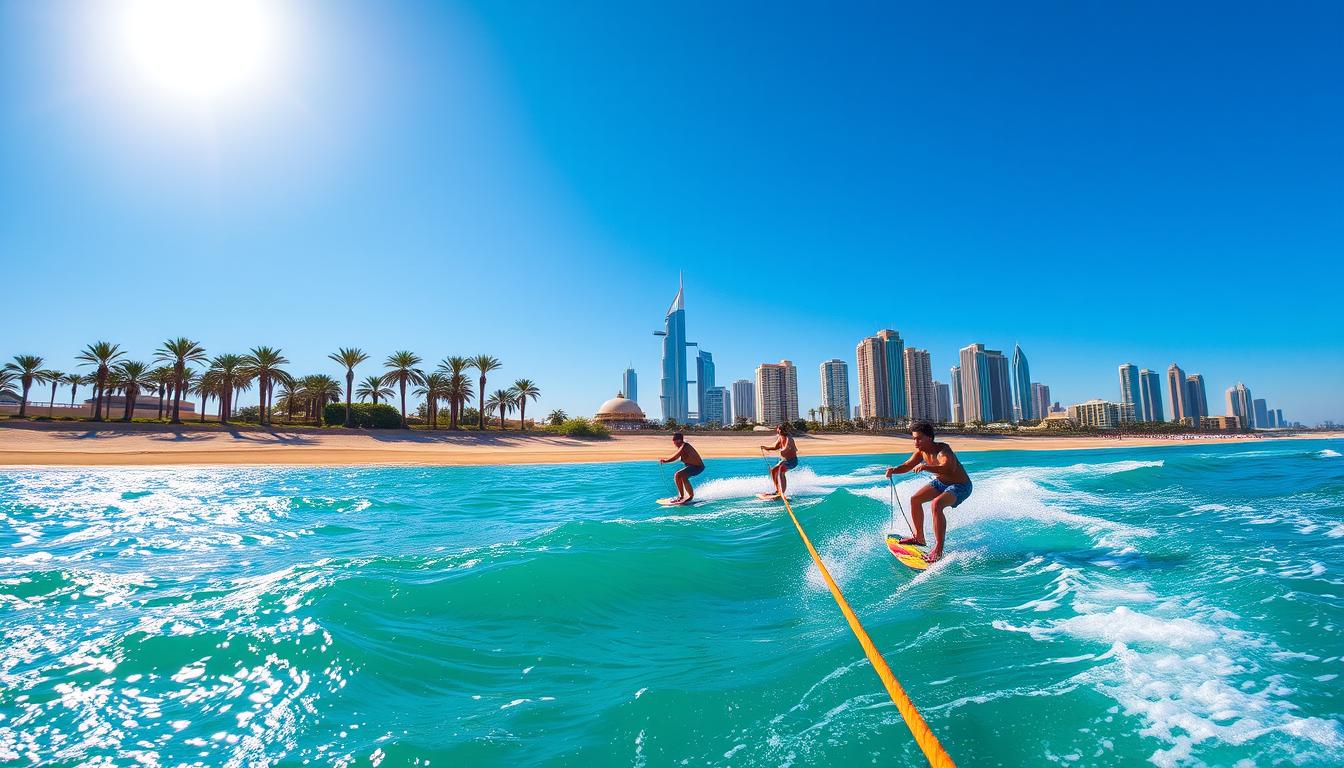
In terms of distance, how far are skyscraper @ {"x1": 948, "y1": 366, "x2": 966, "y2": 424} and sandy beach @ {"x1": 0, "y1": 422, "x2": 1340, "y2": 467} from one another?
13444 centimetres

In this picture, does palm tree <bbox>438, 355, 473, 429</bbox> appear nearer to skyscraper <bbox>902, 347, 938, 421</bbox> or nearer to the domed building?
the domed building

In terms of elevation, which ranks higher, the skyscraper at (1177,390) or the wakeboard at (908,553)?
the skyscraper at (1177,390)

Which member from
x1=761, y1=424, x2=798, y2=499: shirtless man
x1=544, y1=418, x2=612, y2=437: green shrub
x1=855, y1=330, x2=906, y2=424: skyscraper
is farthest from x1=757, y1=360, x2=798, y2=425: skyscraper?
x1=761, y1=424, x2=798, y2=499: shirtless man

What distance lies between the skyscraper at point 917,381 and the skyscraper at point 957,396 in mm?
45089

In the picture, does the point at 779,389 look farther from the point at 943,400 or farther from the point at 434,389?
the point at 434,389

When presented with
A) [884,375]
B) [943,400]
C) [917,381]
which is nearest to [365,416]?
[884,375]

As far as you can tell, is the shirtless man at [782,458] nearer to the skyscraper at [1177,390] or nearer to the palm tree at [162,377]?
the palm tree at [162,377]

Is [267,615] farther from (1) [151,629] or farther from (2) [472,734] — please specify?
(2) [472,734]

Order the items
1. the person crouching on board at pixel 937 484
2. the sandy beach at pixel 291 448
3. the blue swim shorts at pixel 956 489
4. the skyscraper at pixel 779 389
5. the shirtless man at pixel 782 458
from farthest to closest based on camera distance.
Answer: the skyscraper at pixel 779 389 < the sandy beach at pixel 291 448 < the shirtless man at pixel 782 458 < the blue swim shorts at pixel 956 489 < the person crouching on board at pixel 937 484

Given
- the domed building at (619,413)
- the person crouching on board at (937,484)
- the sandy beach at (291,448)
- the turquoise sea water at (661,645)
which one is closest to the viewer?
the turquoise sea water at (661,645)

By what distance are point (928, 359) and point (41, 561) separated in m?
139

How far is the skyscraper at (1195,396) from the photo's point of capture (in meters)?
172

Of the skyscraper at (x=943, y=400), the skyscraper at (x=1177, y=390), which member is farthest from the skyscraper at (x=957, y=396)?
the skyscraper at (x=1177, y=390)

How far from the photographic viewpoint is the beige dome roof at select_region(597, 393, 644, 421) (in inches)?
3814
